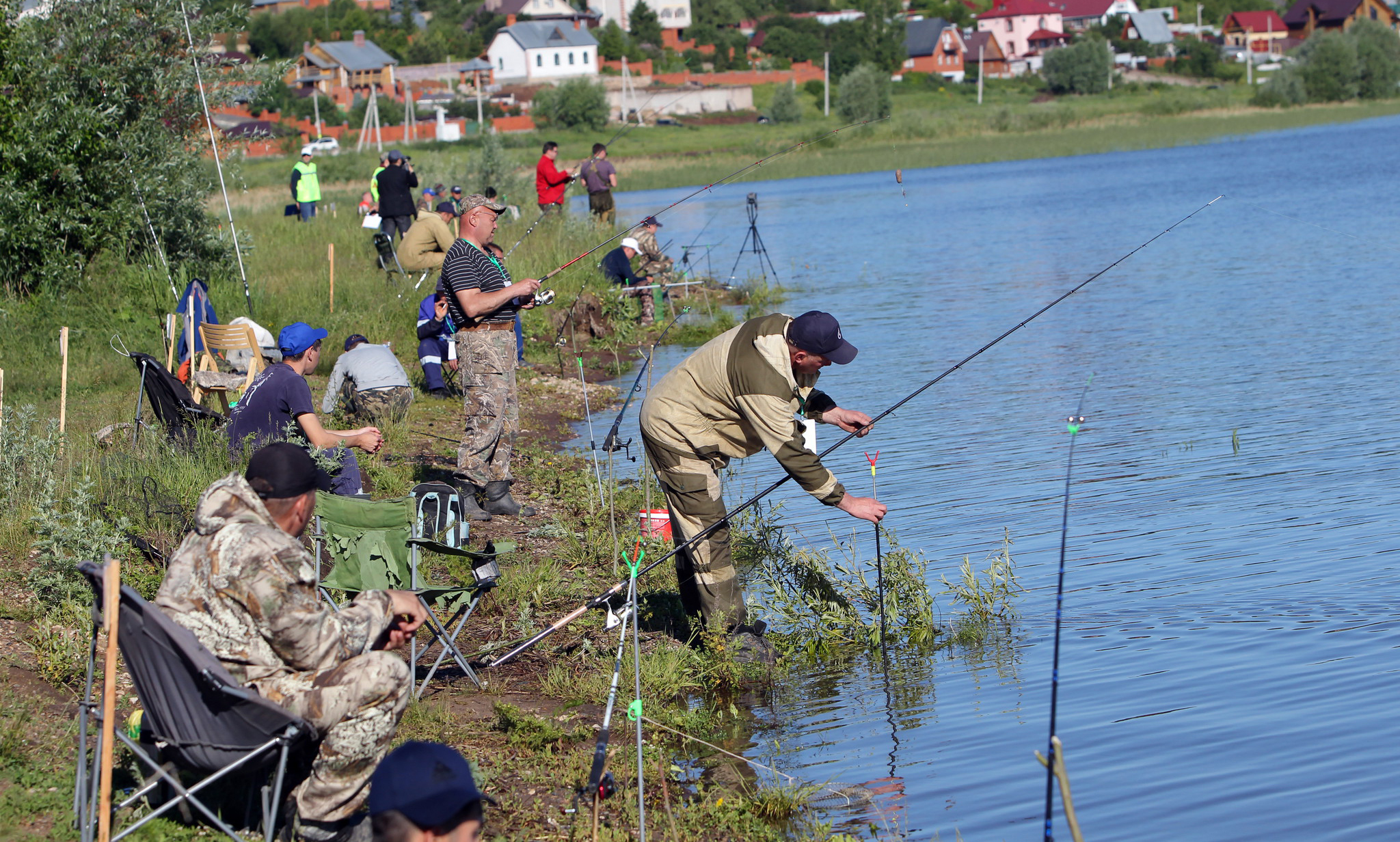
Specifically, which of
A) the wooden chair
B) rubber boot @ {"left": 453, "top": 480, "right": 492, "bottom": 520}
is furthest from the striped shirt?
the wooden chair

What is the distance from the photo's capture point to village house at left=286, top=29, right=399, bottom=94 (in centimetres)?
9444

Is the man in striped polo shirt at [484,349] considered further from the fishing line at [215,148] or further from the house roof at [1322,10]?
the house roof at [1322,10]

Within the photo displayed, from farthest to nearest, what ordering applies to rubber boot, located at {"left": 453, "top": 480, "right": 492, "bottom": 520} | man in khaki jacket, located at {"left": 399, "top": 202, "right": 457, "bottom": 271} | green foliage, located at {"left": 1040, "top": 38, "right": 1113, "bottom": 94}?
1. green foliage, located at {"left": 1040, "top": 38, "right": 1113, "bottom": 94}
2. man in khaki jacket, located at {"left": 399, "top": 202, "right": 457, "bottom": 271}
3. rubber boot, located at {"left": 453, "top": 480, "right": 492, "bottom": 520}

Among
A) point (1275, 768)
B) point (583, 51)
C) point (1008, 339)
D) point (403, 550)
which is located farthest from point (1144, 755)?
point (583, 51)

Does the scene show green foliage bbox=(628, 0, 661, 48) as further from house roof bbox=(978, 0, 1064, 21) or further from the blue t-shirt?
the blue t-shirt

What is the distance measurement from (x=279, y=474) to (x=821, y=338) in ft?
7.11

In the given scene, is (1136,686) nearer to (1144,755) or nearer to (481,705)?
(1144,755)

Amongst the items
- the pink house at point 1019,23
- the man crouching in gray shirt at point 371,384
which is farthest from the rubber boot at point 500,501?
the pink house at point 1019,23

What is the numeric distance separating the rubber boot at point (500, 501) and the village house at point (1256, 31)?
11187 cm

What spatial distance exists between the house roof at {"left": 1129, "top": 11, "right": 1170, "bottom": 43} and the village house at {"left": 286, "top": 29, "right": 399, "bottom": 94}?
6029cm

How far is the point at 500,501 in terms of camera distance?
25.7 feet

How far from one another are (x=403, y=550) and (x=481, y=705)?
2.59ft

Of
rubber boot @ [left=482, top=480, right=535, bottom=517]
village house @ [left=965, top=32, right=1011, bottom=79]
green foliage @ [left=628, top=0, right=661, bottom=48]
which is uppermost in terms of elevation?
green foliage @ [left=628, top=0, right=661, bottom=48]

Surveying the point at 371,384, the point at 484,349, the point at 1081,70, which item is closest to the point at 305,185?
the point at 371,384
